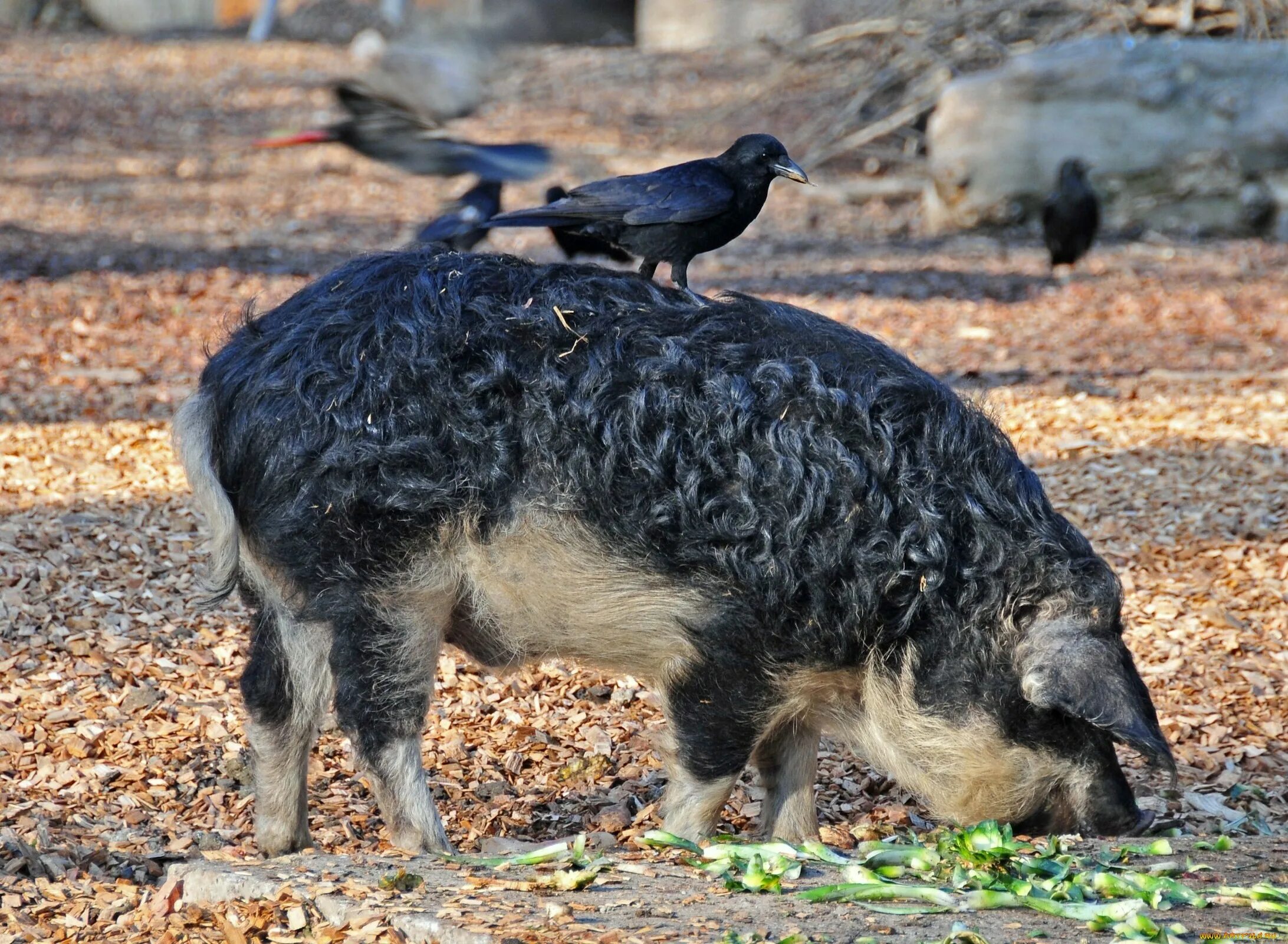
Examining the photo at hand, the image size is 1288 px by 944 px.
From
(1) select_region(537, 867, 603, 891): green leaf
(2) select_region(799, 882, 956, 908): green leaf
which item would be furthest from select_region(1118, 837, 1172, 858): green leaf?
(1) select_region(537, 867, 603, 891): green leaf

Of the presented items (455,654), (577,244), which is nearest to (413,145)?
(577,244)

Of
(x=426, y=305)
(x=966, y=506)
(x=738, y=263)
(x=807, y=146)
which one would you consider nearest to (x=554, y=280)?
(x=426, y=305)

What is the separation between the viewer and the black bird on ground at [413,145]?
7289 millimetres

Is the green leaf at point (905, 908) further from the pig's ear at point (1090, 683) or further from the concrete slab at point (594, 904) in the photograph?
the pig's ear at point (1090, 683)

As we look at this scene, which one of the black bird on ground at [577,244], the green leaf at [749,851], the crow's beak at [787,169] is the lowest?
the green leaf at [749,851]

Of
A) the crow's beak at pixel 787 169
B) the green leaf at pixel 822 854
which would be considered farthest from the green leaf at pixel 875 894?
the crow's beak at pixel 787 169

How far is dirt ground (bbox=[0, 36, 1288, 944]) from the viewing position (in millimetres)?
4672

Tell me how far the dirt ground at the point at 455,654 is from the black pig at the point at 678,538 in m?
0.55

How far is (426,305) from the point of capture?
404 cm

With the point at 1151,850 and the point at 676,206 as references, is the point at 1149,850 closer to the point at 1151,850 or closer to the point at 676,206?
the point at 1151,850

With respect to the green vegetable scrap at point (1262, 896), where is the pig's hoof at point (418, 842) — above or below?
below

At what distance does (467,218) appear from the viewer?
8.16m

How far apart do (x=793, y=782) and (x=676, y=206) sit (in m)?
1.85

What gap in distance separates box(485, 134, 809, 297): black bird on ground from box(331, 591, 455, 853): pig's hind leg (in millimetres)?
1484
